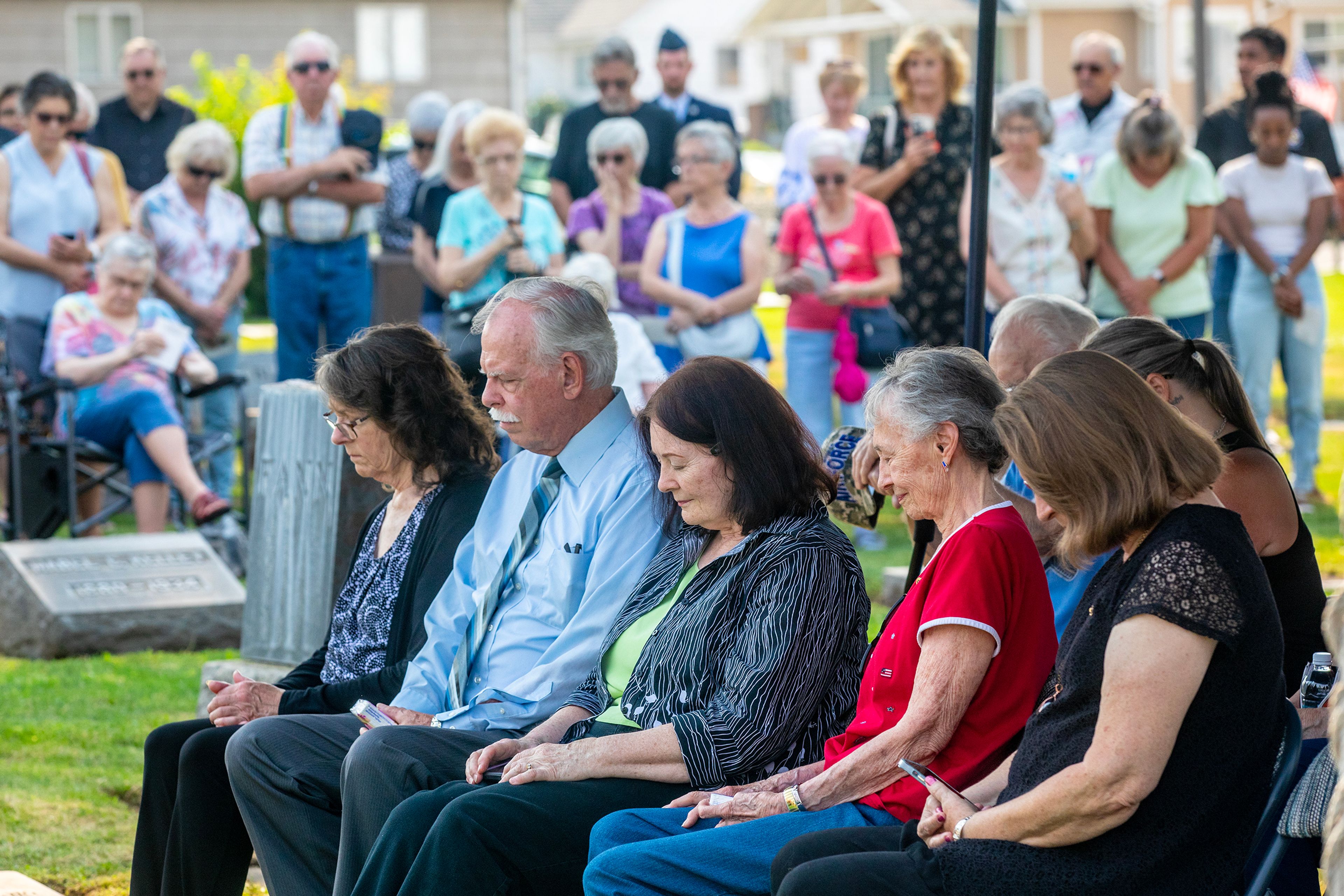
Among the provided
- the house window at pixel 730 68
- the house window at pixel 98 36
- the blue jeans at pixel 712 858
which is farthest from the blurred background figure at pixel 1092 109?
the house window at pixel 730 68

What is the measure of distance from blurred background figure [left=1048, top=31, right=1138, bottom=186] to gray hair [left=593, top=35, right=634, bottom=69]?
2375 millimetres

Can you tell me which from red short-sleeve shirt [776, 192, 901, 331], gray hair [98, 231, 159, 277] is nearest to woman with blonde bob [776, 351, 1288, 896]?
red short-sleeve shirt [776, 192, 901, 331]

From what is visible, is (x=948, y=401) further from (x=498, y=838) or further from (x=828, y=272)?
(x=828, y=272)

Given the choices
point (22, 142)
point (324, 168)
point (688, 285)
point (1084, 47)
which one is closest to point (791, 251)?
point (688, 285)

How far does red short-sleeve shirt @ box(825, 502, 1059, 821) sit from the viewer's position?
2.84 metres

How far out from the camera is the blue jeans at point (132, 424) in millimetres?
7820

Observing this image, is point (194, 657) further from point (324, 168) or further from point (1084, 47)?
point (1084, 47)

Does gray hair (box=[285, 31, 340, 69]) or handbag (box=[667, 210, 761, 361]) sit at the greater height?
gray hair (box=[285, 31, 340, 69])

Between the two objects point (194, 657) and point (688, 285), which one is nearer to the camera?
point (194, 657)

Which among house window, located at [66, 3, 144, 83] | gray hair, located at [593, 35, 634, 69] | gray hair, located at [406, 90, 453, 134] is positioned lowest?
gray hair, located at [406, 90, 453, 134]

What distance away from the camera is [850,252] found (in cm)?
779

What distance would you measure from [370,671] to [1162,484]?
222 cm

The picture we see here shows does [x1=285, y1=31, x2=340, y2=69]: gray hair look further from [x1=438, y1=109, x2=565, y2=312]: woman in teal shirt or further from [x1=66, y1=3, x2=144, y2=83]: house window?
[x1=66, y1=3, x2=144, y2=83]: house window

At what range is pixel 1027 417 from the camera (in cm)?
261
